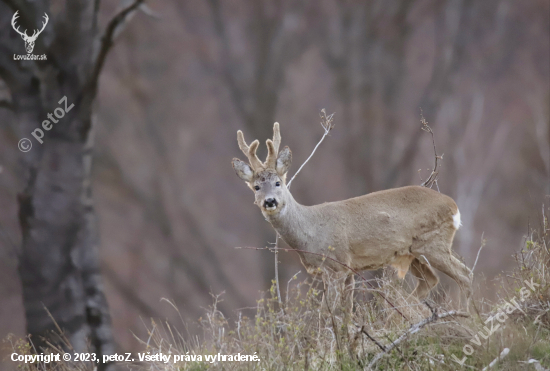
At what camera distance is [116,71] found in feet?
50.2

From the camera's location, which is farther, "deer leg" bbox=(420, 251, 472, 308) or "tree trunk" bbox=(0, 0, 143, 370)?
"tree trunk" bbox=(0, 0, 143, 370)

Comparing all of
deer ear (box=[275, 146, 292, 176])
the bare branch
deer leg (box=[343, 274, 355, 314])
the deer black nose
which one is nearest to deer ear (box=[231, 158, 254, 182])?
deer ear (box=[275, 146, 292, 176])

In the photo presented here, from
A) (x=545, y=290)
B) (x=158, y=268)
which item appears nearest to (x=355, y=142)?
(x=158, y=268)

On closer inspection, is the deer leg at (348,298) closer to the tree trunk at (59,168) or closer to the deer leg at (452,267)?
the deer leg at (452,267)

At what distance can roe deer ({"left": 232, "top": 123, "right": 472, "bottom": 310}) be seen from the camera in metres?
5.36

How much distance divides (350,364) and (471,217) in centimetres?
1167

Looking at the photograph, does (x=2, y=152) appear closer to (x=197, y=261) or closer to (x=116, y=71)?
(x=116, y=71)

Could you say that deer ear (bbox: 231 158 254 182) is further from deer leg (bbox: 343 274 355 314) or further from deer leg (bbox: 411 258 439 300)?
deer leg (bbox: 411 258 439 300)

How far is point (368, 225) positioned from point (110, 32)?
5.17 metres

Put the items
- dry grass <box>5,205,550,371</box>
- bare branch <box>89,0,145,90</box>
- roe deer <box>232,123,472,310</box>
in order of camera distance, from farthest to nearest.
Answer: bare branch <box>89,0,145,90</box>, roe deer <box>232,123,472,310</box>, dry grass <box>5,205,550,371</box>

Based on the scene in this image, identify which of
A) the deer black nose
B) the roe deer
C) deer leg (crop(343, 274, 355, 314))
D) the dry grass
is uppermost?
the deer black nose

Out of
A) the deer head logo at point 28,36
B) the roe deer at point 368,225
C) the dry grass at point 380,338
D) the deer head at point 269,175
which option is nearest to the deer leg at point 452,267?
the roe deer at point 368,225

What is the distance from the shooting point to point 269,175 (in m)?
5.47

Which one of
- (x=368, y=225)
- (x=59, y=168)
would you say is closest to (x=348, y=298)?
(x=368, y=225)
